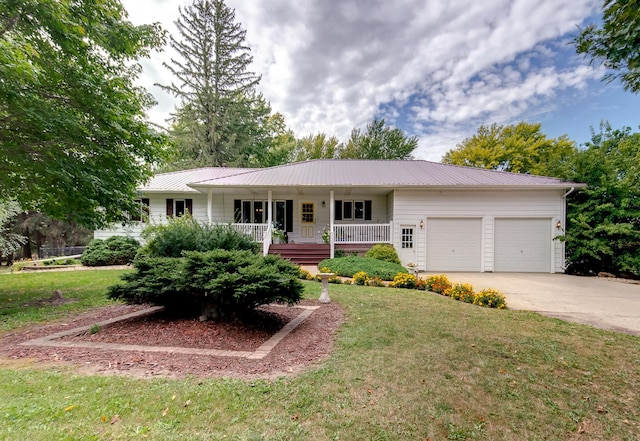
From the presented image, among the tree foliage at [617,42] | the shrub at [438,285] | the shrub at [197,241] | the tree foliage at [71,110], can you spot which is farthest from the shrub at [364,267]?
the tree foliage at [617,42]

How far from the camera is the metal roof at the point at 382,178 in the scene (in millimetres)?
11388

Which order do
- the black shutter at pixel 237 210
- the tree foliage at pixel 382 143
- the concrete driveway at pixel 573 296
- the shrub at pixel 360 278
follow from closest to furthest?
the concrete driveway at pixel 573 296, the shrub at pixel 360 278, the black shutter at pixel 237 210, the tree foliage at pixel 382 143

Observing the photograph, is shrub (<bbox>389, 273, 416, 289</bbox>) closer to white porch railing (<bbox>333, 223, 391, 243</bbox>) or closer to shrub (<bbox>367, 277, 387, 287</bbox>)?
shrub (<bbox>367, 277, 387, 287</bbox>)

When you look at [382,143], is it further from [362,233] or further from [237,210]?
[237,210]

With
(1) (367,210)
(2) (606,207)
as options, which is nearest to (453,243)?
(1) (367,210)

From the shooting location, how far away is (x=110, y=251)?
39.6 ft

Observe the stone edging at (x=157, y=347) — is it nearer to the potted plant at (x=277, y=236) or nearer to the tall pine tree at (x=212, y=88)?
the potted plant at (x=277, y=236)

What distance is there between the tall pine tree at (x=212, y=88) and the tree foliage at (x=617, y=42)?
74.4 ft

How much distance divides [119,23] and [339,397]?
24.4 feet

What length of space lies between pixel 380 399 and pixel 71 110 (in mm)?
6872

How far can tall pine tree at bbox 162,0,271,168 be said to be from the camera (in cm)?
2272

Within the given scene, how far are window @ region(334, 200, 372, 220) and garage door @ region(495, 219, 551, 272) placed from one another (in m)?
5.83

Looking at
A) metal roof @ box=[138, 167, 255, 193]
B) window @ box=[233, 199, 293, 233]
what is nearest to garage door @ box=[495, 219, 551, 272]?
window @ box=[233, 199, 293, 233]

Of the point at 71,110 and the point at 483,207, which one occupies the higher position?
the point at 71,110
